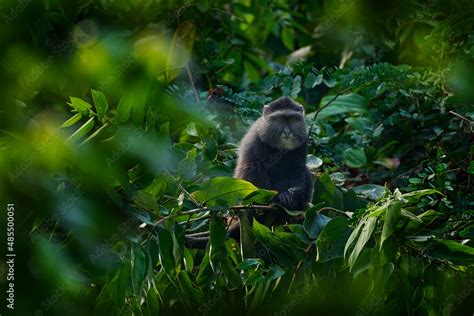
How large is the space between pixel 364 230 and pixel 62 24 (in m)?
4.00

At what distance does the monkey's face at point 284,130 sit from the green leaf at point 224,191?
2.22m

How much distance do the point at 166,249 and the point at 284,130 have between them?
2.58 m

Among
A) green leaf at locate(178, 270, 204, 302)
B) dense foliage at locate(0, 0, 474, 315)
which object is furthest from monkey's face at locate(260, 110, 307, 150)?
green leaf at locate(178, 270, 204, 302)

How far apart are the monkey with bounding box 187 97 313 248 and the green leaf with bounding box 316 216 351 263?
1950 mm

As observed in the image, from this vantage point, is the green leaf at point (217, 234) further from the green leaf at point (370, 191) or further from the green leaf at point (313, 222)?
the green leaf at point (370, 191)

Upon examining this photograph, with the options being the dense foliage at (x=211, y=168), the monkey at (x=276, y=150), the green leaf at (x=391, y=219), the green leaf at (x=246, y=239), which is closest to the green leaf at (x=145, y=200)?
the dense foliage at (x=211, y=168)

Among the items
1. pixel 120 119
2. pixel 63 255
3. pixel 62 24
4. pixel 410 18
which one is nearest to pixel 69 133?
pixel 120 119

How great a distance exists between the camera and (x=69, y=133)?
480 cm

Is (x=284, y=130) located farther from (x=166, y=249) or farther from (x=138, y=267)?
(x=138, y=267)

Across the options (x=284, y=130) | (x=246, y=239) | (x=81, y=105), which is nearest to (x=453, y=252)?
(x=246, y=239)

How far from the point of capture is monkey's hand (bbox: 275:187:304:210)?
6.49 metres

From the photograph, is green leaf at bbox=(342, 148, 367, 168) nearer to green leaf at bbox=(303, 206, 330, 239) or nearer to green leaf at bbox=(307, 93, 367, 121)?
green leaf at bbox=(307, 93, 367, 121)

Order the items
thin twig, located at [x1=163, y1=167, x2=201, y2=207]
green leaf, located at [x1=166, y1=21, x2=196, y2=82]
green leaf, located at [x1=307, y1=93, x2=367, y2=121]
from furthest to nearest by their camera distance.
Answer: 1. green leaf, located at [x1=307, y1=93, x2=367, y2=121]
2. green leaf, located at [x1=166, y1=21, x2=196, y2=82]
3. thin twig, located at [x1=163, y1=167, x2=201, y2=207]

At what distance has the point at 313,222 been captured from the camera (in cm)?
518
